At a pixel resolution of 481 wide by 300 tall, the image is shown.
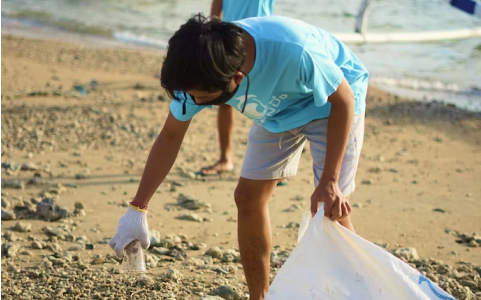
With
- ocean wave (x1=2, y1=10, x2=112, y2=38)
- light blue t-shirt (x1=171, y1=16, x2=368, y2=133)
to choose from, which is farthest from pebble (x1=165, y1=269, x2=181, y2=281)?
ocean wave (x1=2, y1=10, x2=112, y2=38)

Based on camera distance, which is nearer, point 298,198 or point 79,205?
point 79,205

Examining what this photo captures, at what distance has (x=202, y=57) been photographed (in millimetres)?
1958

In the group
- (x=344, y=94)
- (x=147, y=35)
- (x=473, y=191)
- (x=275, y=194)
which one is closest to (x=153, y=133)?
(x=275, y=194)

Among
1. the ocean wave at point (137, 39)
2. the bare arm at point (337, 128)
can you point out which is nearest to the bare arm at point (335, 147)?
the bare arm at point (337, 128)

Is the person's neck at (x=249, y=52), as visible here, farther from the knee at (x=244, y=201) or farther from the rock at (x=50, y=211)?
the rock at (x=50, y=211)

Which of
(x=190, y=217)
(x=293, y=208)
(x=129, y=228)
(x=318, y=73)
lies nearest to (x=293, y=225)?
(x=293, y=208)

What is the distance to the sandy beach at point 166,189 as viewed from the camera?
10.3 ft

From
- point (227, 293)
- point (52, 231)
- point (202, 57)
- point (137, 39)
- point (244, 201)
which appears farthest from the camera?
point (137, 39)

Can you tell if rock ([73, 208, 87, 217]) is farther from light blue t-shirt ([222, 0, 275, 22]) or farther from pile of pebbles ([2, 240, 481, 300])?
light blue t-shirt ([222, 0, 275, 22])

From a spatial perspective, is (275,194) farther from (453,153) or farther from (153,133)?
(453,153)

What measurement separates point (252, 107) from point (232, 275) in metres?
1.10

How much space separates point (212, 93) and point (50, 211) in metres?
2.15

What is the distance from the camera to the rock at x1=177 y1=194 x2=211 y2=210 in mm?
4234

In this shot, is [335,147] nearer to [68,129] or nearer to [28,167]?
[28,167]
